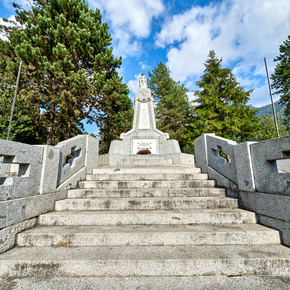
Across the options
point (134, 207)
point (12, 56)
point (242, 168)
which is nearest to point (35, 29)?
point (12, 56)

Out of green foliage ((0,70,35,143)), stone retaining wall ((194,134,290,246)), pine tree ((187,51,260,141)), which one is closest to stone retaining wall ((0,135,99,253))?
stone retaining wall ((194,134,290,246))

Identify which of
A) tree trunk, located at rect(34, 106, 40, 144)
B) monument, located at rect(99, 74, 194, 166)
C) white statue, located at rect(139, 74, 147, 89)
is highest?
white statue, located at rect(139, 74, 147, 89)

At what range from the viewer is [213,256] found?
202 centimetres

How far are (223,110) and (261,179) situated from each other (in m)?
17.0

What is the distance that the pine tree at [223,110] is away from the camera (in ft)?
55.1

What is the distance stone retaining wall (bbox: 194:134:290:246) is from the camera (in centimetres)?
246

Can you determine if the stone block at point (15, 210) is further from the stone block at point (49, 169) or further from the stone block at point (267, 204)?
the stone block at point (267, 204)

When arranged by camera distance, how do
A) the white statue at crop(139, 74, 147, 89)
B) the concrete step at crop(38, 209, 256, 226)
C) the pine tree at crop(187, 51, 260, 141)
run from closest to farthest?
the concrete step at crop(38, 209, 256, 226), the white statue at crop(139, 74, 147, 89), the pine tree at crop(187, 51, 260, 141)

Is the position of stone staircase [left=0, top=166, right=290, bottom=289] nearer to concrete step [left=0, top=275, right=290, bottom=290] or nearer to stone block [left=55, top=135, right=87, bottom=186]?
concrete step [left=0, top=275, right=290, bottom=290]

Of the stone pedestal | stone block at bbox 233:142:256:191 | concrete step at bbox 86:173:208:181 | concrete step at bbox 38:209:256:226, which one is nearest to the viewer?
concrete step at bbox 38:209:256:226

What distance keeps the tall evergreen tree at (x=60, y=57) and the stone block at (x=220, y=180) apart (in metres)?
11.0

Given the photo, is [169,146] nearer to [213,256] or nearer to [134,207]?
[134,207]

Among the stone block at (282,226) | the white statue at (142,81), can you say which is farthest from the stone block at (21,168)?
the white statue at (142,81)

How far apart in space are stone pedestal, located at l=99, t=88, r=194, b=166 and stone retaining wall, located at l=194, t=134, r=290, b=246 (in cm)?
433
